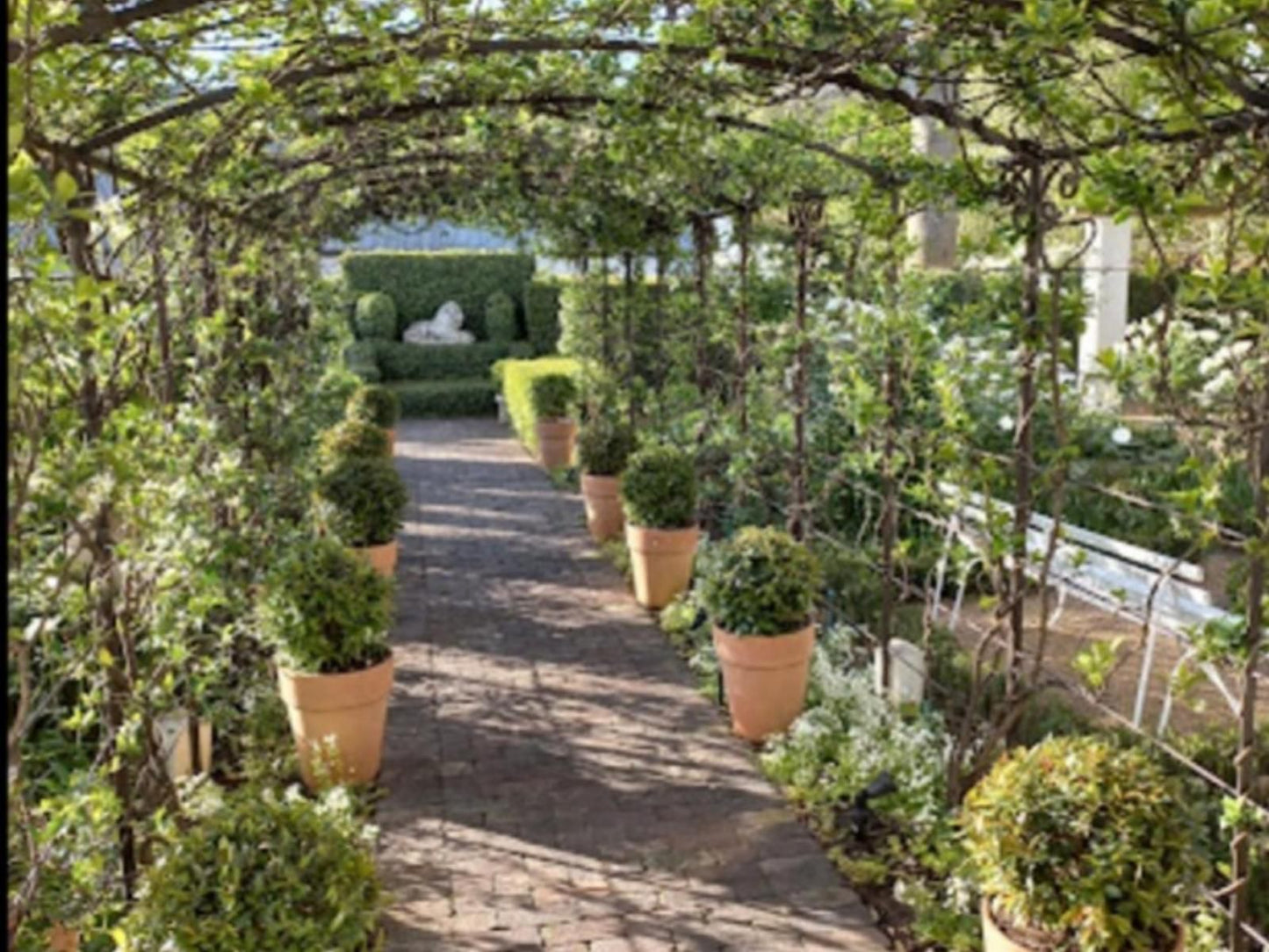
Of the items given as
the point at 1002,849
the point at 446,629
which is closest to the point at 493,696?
the point at 446,629

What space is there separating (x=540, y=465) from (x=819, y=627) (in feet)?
22.8

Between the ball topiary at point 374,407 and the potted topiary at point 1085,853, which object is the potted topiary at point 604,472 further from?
the potted topiary at point 1085,853

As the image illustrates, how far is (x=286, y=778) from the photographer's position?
4.91 meters

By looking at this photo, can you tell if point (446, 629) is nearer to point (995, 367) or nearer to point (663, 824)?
point (663, 824)

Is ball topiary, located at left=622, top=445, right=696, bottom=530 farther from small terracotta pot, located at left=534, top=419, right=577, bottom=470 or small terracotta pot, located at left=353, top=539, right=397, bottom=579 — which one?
small terracotta pot, located at left=534, top=419, right=577, bottom=470

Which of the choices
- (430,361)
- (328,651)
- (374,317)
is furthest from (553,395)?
(328,651)

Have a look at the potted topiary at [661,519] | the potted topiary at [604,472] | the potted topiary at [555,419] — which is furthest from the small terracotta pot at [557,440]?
the potted topiary at [661,519]

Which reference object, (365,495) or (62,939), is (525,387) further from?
(62,939)

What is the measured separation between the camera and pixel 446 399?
1723cm

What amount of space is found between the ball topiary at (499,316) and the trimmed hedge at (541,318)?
0.34 meters

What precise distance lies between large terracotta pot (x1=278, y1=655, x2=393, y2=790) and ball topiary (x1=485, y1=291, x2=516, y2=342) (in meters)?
14.2

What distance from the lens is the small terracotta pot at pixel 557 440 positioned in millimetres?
12242

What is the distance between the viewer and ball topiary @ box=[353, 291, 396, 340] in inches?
715

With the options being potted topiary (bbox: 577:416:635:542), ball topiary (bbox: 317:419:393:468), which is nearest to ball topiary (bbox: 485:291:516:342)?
ball topiary (bbox: 317:419:393:468)
